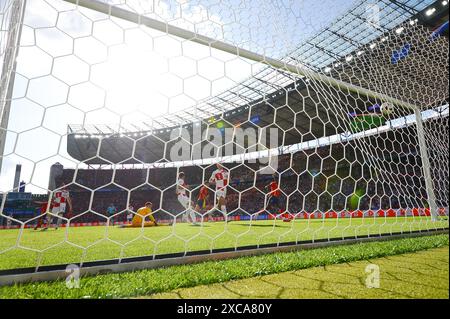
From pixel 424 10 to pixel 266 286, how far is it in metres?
A: 13.2

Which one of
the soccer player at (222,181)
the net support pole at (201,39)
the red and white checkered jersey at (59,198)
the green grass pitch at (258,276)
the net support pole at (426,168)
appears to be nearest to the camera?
the green grass pitch at (258,276)

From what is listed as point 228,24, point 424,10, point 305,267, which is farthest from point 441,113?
point 424,10

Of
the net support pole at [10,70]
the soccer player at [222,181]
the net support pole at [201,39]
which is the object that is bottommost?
the soccer player at [222,181]

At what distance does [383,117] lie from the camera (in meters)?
3.50

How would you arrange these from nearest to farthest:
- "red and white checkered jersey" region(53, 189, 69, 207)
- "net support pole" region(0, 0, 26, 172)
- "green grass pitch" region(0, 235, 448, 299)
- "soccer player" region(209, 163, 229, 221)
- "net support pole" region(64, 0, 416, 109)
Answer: "green grass pitch" region(0, 235, 448, 299)
"net support pole" region(0, 0, 26, 172)
"net support pole" region(64, 0, 416, 109)
"soccer player" region(209, 163, 229, 221)
"red and white checkered jersey" region(53, 189, 69, 207)

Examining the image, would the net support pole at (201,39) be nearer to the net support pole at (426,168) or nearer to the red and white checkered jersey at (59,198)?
the net support pole at (426,168)

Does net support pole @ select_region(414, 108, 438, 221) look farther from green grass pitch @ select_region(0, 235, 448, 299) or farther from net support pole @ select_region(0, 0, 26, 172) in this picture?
net support pole @ select_region(0, 0, 26, 172)

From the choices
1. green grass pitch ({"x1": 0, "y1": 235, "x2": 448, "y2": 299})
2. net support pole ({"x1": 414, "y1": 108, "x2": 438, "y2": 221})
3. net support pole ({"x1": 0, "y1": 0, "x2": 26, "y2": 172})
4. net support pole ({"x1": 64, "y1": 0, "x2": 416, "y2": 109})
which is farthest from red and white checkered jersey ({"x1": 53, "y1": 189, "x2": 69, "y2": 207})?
net support pole ({"x1": 414, "y1": 108, "x2": 438, "y2": 221})

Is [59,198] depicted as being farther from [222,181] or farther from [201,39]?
[201,39]

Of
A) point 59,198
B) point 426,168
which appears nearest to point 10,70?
point 426,168

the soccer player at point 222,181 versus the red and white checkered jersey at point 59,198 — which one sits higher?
the soccer player at point 222,181

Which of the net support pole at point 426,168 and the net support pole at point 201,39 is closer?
the net support pole at point 201,39

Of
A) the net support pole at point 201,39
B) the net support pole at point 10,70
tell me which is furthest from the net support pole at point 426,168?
the net support pole at point 10,70

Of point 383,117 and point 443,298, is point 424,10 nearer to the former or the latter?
point 383,117
